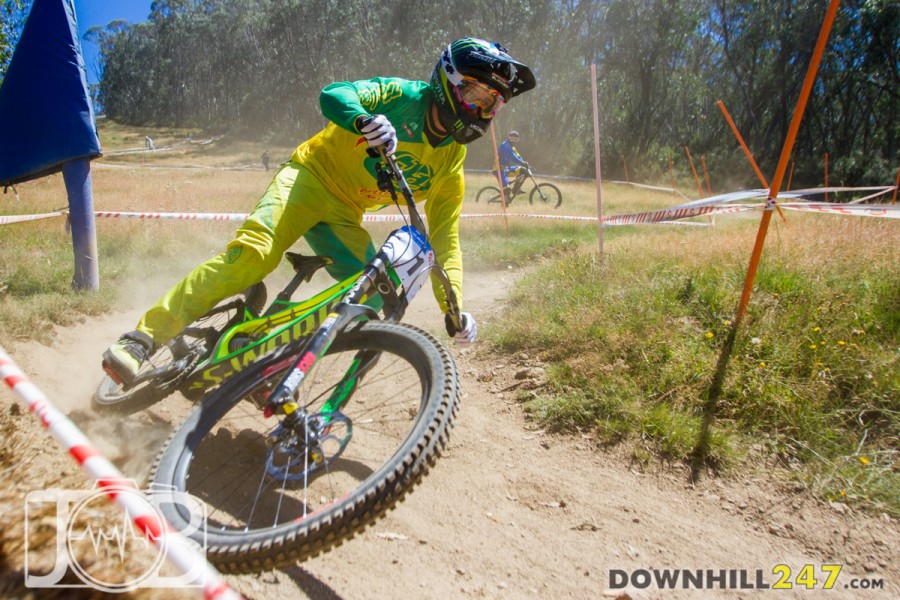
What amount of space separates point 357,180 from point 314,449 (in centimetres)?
178

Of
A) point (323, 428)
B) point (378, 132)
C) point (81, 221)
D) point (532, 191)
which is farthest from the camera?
point (532, 191)

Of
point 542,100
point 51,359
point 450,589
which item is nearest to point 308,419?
point 450,589

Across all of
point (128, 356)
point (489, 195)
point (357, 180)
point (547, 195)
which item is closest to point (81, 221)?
point (128, 356)

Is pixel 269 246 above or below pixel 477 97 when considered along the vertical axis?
below

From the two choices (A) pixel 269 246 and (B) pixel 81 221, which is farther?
(B) pixel 81 221

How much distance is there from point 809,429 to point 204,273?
3685 mm

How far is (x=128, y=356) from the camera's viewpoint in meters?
2.91

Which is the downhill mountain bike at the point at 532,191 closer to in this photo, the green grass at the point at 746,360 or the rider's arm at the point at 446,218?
the green grass at the point at 746,360

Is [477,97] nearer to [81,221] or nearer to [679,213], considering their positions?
[679,213]

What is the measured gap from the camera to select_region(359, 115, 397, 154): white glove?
8.51 feet

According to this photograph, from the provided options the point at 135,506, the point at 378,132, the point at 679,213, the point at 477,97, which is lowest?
the point at 135,506

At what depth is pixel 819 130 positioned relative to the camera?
3056 centimetres

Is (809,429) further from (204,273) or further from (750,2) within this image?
(750,2)

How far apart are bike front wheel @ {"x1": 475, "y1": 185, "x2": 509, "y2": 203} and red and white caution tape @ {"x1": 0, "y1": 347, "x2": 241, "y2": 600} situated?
15014 mm
